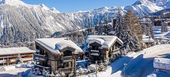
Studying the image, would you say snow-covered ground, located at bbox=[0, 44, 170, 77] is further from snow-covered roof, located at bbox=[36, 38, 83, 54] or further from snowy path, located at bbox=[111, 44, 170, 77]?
snow-covered roof, located at bbox=[36, 38, 83, 54]

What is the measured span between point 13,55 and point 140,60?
23246 millimetres

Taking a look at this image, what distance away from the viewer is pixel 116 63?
128ft

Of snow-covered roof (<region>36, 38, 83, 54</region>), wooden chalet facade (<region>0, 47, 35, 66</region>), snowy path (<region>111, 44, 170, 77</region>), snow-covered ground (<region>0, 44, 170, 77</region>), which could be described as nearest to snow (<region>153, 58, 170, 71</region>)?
snow-covered ground (<region>0, 44, 170, 77</region>)

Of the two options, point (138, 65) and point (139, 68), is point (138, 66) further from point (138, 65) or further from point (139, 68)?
point (139, 68)

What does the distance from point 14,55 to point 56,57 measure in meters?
19.9

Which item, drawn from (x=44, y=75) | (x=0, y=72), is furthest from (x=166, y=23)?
(x=44, y=75)

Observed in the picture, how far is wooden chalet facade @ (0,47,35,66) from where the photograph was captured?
5122 cm

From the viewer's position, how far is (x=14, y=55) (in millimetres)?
52531

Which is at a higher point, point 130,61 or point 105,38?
point 105,38

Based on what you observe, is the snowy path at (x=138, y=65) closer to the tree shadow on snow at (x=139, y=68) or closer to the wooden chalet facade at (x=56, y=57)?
the tree shadow on snow at (x=139, y=68)

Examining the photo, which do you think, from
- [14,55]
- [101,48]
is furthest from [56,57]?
[14,55]

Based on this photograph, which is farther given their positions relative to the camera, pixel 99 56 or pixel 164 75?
pixel 99 56

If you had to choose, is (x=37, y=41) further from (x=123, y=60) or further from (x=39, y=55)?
(x=123, y=60)

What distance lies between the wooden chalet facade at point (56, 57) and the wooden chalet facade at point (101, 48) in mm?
4118
